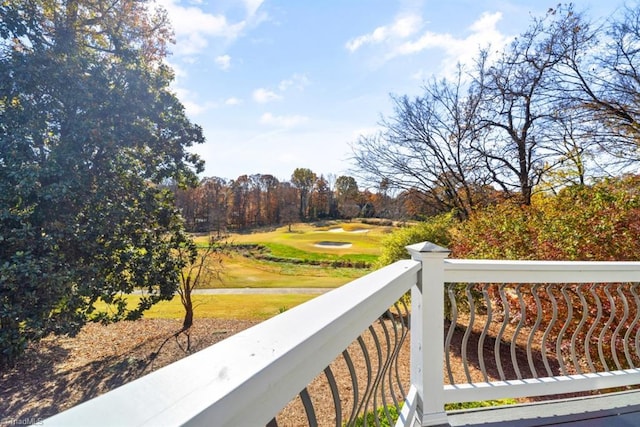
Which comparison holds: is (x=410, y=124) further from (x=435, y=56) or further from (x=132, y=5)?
(x=132, y=5)

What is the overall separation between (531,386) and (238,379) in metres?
2.39

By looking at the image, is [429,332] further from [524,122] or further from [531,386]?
[524,122]

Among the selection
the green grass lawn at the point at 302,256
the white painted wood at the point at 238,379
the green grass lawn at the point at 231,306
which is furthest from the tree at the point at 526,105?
the white painted wood at the point at 238,379

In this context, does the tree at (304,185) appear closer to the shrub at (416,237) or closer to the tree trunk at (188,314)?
the tree trunk at (188,314)

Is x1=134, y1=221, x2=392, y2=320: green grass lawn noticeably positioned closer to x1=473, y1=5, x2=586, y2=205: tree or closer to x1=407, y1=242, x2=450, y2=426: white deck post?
x1=473, y1=5, x2=586, y2=205: tree

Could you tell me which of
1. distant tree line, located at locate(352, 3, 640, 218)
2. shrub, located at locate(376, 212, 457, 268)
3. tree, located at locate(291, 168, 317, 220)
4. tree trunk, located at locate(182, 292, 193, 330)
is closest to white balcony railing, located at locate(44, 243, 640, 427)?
shrub, located at locate(376, 212, 457, 268)

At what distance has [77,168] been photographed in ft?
18.8

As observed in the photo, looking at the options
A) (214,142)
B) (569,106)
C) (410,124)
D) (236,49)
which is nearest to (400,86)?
(410,124)

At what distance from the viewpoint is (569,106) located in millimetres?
7676

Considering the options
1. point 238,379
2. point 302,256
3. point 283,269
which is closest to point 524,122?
point 238,379

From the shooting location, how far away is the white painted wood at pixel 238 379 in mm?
381

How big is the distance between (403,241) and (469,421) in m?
5.77

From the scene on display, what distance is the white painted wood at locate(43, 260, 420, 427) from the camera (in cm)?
38

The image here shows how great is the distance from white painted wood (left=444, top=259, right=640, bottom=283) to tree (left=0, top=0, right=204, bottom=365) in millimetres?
5820
